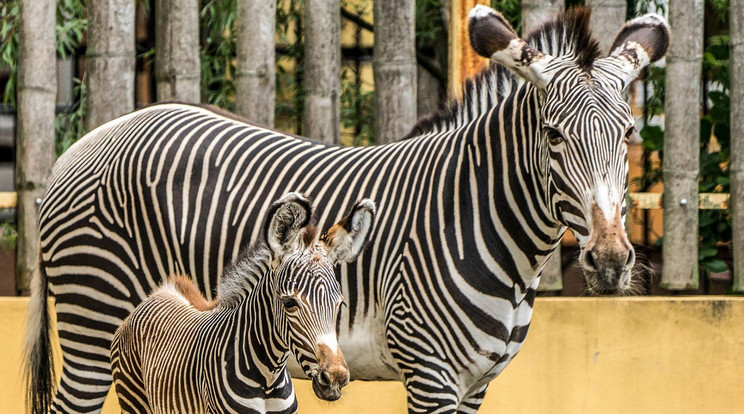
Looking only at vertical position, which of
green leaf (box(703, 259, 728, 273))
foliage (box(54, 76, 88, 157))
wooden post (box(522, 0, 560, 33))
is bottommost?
green leaf (box(703, 259, 728, 273))

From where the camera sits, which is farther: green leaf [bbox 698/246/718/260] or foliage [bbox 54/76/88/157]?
foliage [bbox 54/76/88/157]

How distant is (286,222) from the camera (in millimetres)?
2857

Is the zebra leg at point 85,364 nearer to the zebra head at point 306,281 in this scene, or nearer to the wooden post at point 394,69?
the zebra head at point 306,281

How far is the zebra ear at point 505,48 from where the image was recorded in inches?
142

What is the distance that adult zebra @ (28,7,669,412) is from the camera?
3.59m

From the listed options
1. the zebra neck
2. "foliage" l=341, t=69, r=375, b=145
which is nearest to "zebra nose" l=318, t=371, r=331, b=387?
the zebra neck

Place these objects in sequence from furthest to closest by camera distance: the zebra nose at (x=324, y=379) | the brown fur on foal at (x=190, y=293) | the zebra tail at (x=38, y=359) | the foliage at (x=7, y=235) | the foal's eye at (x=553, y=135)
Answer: the foliage at (x=7, y=235), the zebra tail at (x=38, y=359), the foal's eye at (x=553, y=135), the brown fur on foal at (x=190, y=293), the zebra nose at (x=324, y=379)

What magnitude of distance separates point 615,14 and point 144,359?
340cm

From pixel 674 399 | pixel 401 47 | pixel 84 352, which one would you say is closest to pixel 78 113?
pixel 401 47

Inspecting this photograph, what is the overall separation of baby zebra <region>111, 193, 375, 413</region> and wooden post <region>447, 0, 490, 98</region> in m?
2.50

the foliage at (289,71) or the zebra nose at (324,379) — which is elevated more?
the foliage at (289,71)

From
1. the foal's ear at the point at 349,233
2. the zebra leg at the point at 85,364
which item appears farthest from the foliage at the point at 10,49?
the foal's ear at the point at 349,233

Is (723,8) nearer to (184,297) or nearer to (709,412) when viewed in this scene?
(709,412)

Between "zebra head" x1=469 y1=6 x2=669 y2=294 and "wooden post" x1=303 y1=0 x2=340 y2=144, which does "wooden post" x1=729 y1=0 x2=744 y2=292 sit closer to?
"wooden post" x1=303 y1=0 x2=340 y2=144
